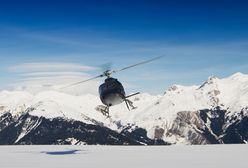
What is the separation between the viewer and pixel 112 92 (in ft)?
193

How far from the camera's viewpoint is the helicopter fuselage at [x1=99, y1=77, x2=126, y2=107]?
5897 cm

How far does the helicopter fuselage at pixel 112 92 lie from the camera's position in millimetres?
58969

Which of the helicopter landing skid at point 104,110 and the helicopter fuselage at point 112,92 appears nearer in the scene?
the helicopter fuselage at point 112,92

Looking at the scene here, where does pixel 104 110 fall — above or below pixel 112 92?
below

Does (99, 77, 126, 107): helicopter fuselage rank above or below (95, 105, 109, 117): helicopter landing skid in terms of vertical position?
above

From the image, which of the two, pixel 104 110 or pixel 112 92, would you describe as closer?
pixel 112 92

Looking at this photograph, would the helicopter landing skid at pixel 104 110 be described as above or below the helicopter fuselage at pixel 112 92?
below
